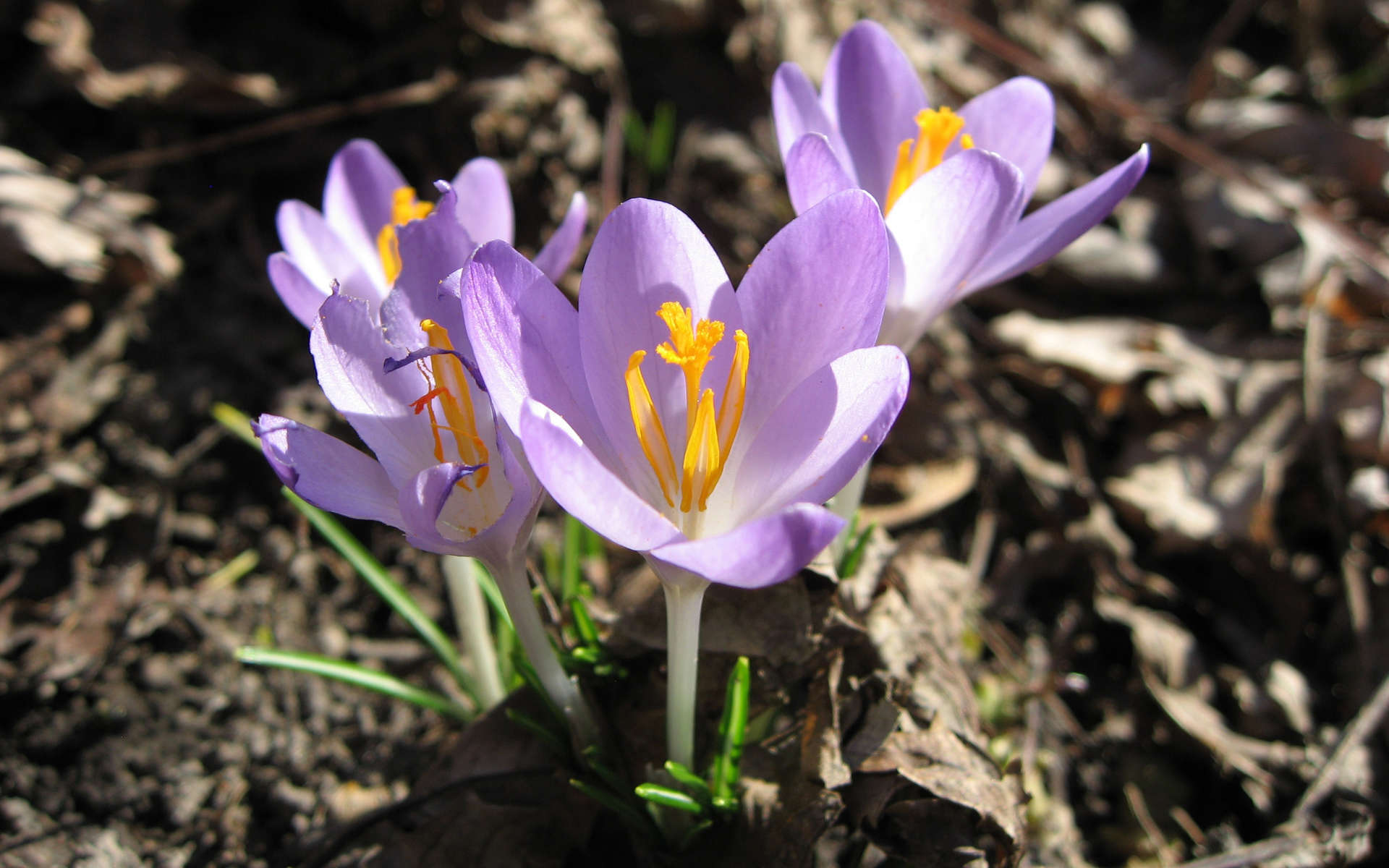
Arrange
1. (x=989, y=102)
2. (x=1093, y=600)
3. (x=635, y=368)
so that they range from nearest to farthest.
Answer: (x=635, y=368), (x=989, y=102), (x=1093, y=600)

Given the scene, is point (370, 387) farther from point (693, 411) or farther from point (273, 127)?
point (273, 127)

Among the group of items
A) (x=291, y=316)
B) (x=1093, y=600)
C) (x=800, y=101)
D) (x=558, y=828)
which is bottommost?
(x=1093, y=600)

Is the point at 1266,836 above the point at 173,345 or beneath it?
beneath

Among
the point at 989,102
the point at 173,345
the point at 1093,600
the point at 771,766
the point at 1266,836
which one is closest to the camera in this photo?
the point at 771,766

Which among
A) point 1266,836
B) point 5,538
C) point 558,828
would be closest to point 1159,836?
point 1266,836

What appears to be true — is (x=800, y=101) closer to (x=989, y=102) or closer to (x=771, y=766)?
(x=989, y=102)

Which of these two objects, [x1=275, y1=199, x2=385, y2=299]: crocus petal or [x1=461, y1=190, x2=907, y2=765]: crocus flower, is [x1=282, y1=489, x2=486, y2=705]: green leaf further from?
[x1=461, y1=190, x2=907, y2=765]: crocus flower

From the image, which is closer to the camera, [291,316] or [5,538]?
[5,538]

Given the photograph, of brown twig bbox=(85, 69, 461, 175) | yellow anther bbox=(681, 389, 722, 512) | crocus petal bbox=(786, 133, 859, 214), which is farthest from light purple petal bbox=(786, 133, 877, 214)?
brown twig bbox=(85, 69, 461, 175)
